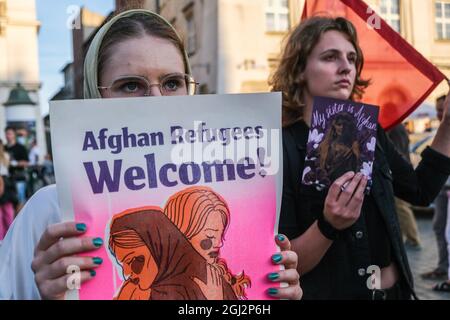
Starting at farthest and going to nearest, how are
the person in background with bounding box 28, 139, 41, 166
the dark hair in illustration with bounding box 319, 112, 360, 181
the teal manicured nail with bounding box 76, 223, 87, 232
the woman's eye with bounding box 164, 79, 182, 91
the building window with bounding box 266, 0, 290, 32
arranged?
the person in background with bounding box 28, 139, 41, 166
the building window with bounding box 266, 0, 290, 32
the dark hair in illustration with bounding box 319, 112, 360, 181
the woman's eye with bounding box 164, 79, 182, 91
the teal manicured nail with bounding box 76, 223, 87, 232

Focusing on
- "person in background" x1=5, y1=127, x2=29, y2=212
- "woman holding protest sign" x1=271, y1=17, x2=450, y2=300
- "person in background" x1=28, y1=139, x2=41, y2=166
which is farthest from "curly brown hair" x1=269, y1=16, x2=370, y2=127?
"person in background" x1=28, y1=139, x2=41, y2=166

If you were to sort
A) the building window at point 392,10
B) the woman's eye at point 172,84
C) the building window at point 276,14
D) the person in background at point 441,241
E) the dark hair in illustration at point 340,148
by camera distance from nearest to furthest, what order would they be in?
the woman's eye at point 172,84
the dark hair in illustration at point 340,148
the building window at point 392,10
the person in background at point 441,241
the building window at point 276,14

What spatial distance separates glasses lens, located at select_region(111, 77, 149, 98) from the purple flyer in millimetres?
533

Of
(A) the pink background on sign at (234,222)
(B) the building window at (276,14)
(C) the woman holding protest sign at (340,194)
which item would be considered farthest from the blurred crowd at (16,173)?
(A) the pink background on sign at (234,222)

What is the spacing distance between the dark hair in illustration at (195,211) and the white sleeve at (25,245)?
0.28 m

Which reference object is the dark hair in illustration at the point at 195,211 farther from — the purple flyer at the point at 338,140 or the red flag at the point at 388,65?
the red flag at the point at 388,65

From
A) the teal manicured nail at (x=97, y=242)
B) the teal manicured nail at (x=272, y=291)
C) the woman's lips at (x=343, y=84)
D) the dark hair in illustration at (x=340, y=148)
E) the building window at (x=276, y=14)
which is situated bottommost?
the teal manicured nail at (x=272, y=291)

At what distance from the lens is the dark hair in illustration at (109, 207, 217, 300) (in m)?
0.86

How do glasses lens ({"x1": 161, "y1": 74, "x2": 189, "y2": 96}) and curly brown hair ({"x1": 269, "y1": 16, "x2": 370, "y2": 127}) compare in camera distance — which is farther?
curly brown hair ({"x1": 269, "y1": 16, "x2": 370, "y2": 127})

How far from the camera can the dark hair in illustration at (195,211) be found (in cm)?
88

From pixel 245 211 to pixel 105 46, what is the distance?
543mm

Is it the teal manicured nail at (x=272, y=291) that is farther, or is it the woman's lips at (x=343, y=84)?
the woman's lips at (x=343, y=84)

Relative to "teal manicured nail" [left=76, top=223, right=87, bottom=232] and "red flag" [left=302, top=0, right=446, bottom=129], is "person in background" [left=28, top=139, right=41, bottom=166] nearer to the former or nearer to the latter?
"red flag" [left=302, top=0, right=446, bottom=129]
